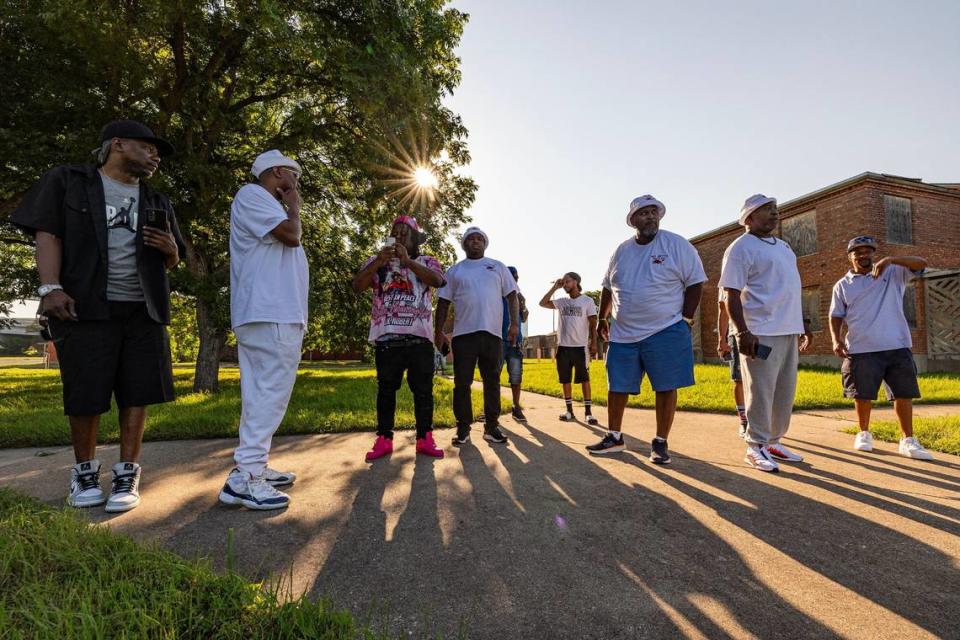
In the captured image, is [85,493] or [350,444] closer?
[85,493]

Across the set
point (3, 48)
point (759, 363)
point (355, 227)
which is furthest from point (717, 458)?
point (3, 48)

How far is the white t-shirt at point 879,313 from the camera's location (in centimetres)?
446

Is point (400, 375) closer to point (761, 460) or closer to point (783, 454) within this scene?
point (761, 460)

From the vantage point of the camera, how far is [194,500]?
2.75 meters

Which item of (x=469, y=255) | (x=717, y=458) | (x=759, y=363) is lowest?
(x=717, y=458)

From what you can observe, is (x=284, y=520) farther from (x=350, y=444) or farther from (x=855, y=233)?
(x=855, y=233)

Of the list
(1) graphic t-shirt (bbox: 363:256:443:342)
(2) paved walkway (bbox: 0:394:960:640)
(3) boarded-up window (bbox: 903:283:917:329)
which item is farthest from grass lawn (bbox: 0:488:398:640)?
(3) boarded-up window (bbox: 903:283:917:329)

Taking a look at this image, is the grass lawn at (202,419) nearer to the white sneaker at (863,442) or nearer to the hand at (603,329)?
the hand at (603,329)

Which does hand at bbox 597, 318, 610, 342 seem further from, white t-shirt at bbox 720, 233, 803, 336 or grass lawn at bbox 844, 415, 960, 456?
grass lawn at bbox 844, 415, 960, 456

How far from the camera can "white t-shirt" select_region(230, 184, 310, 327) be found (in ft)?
9.44

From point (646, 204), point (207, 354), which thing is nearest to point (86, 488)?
point (646, 204)

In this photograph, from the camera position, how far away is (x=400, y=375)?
13.3 ft

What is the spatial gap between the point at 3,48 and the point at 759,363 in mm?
12256

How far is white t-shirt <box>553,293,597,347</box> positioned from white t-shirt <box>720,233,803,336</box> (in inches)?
105
